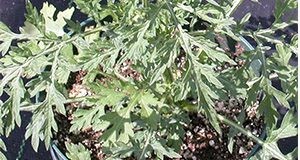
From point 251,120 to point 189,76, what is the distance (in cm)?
50

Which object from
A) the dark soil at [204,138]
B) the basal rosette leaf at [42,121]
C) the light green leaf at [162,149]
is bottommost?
the dark soil at [204,138]

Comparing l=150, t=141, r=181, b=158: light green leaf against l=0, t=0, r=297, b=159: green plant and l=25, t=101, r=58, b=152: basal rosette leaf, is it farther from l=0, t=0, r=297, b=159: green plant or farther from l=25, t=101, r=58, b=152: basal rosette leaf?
l=25, t=101, r=58, b=152: basal rosette leaf

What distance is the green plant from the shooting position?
1.34 meters

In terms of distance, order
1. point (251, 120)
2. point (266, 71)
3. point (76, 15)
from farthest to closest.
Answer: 1. point (76, 15)
2. point (251, 120)
3. point (266, 71)

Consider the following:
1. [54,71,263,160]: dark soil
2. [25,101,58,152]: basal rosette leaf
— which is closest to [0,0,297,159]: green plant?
[25,101,58,152]: basal rosette leaf

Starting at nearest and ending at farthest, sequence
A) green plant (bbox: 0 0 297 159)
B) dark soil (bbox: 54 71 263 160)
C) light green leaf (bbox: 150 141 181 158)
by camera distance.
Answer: green plant (bbox: 0 0 297 159) < light green leaf (bbox: 150 141 181 158) < dark soil (bbox: 54 71 263 160)

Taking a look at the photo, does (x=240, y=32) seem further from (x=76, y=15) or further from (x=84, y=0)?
(x=76, y=15)

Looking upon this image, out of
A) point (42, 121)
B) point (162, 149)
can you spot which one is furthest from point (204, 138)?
point (42, 121)

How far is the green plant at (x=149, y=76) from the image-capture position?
134cm

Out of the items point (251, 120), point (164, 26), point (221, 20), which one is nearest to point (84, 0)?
point (164, 26)

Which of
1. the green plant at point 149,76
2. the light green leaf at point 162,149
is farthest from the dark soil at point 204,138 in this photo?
the light green leaf at point 162,149

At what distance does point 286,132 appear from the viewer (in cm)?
145

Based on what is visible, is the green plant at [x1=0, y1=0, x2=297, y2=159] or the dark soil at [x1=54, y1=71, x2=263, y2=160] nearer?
the green plant at [x1=0, y1=0, x2=297, y2=159]

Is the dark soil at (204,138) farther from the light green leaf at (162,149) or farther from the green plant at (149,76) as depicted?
the light green leaf at (162,149)
